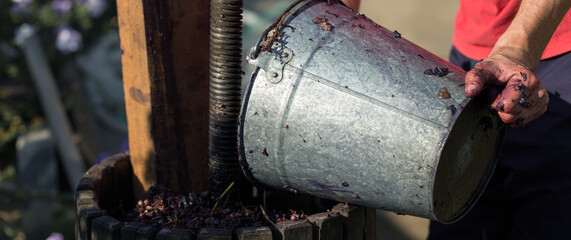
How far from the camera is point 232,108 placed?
1.66 metres

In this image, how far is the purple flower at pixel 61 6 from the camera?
4.01 meters

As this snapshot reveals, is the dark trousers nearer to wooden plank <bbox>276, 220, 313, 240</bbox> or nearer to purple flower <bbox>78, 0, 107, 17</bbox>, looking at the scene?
wooden plank <bbox>276, 220, 313, 240</bbox>

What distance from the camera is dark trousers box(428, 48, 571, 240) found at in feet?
5.89

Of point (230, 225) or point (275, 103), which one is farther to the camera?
point (230, 225)

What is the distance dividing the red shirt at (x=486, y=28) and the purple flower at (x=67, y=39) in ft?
9.22

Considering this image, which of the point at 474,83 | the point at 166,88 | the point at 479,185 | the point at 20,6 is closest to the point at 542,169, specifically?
the point at 479,185

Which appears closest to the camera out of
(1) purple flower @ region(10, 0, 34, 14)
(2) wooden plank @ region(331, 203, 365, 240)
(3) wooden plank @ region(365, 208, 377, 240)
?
(2) wooden plank @ region(331, 203, 365, 240)

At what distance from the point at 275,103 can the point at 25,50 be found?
3.07 meters

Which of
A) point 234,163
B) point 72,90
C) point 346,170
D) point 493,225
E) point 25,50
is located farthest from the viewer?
point 72,90

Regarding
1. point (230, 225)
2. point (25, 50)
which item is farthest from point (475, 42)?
point (25, 50)

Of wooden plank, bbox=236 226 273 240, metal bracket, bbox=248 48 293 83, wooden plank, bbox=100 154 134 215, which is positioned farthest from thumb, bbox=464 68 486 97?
wooden plank, bbox=100 154 134 215

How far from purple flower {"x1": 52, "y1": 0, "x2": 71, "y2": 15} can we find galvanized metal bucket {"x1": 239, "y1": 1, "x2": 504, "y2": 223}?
293 centimetres

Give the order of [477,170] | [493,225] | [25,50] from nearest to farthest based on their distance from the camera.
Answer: [477,170] → [493,225] → [25,50]

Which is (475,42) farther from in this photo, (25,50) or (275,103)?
(25,50)
